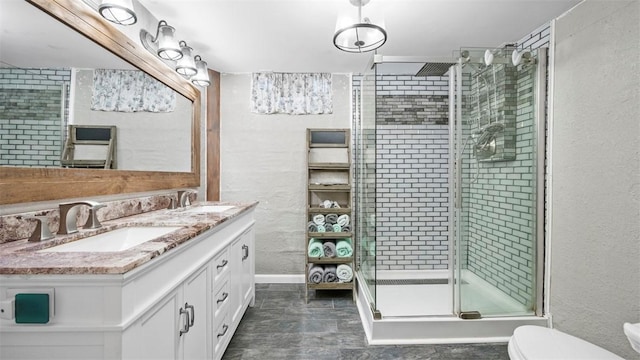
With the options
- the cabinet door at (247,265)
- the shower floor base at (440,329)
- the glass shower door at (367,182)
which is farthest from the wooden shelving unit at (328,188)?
the shower floor base at (440,329)

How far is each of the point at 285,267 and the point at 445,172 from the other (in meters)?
Result: 2.11

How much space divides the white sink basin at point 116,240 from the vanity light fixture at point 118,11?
116cm

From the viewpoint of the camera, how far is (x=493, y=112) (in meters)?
2.27

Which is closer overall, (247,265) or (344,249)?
(247,265)

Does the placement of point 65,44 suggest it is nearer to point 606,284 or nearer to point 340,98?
point 340,98

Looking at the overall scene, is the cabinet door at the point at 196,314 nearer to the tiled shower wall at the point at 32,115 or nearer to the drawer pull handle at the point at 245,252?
the drawer pull handle at the point at 245,252

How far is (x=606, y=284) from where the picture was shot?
5.45 feet

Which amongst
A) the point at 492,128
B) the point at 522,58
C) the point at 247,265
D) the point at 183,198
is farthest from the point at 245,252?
the point at 522,58

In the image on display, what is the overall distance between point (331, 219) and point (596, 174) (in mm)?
2040

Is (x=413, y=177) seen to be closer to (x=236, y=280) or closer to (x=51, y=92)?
(x=236, y=280)

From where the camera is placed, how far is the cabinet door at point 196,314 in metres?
1.32

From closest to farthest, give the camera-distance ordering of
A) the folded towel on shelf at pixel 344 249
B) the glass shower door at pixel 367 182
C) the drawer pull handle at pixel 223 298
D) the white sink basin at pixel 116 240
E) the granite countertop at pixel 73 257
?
the granite countertop at pixel 73 257 → the white sink basin at pixel 116 240 → the drawer pull handle at pixel 223 298 → the glass shower door at pixel 367 182 → the folded towel on shelf at pixel 344 249

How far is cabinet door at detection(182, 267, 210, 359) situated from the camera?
132 centimetres

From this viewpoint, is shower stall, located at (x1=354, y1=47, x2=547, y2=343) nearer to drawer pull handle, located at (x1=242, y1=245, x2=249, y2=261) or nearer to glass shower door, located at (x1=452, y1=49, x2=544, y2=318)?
glass shower door, located at (x1=452, y1=49, x2=544, y2=318)
